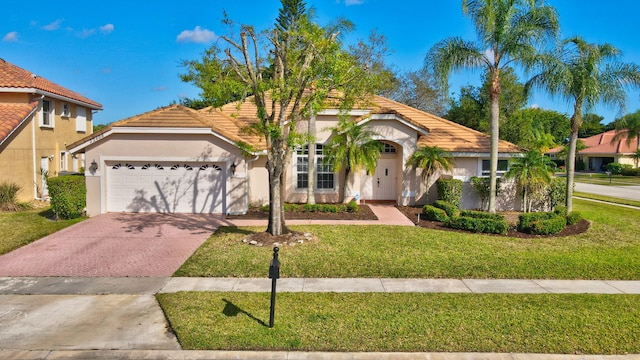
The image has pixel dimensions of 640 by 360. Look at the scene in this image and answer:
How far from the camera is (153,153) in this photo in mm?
15789

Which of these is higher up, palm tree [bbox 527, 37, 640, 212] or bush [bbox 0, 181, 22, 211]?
palm tree [bbox 527, 37, 640, 212]

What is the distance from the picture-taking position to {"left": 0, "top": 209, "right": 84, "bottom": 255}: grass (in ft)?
39.2

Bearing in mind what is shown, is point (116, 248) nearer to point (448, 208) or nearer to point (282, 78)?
point (282, 78)

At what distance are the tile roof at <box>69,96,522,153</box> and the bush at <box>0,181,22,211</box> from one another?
3752 millimetres

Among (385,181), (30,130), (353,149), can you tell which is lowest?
(385,181)

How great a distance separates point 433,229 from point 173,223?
864 cm

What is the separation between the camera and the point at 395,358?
19.1 feet

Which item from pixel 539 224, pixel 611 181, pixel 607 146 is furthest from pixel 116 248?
pixel 607 146

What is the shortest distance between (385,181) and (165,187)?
30.1 ft

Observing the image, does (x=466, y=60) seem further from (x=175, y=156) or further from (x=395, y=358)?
(x=395, y=358)

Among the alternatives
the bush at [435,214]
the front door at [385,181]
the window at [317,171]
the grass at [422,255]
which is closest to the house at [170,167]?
the window at [317,171]

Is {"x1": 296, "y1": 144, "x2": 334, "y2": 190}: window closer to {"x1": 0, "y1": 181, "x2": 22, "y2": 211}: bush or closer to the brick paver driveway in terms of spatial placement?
the brick paver driveway

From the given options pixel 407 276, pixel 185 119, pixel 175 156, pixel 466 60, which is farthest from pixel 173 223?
pixel 466 60

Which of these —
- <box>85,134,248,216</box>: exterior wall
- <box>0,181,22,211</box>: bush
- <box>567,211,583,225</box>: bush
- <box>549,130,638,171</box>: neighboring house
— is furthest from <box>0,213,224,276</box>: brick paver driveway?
<box>549,130,638,171</box>: neighboring house
